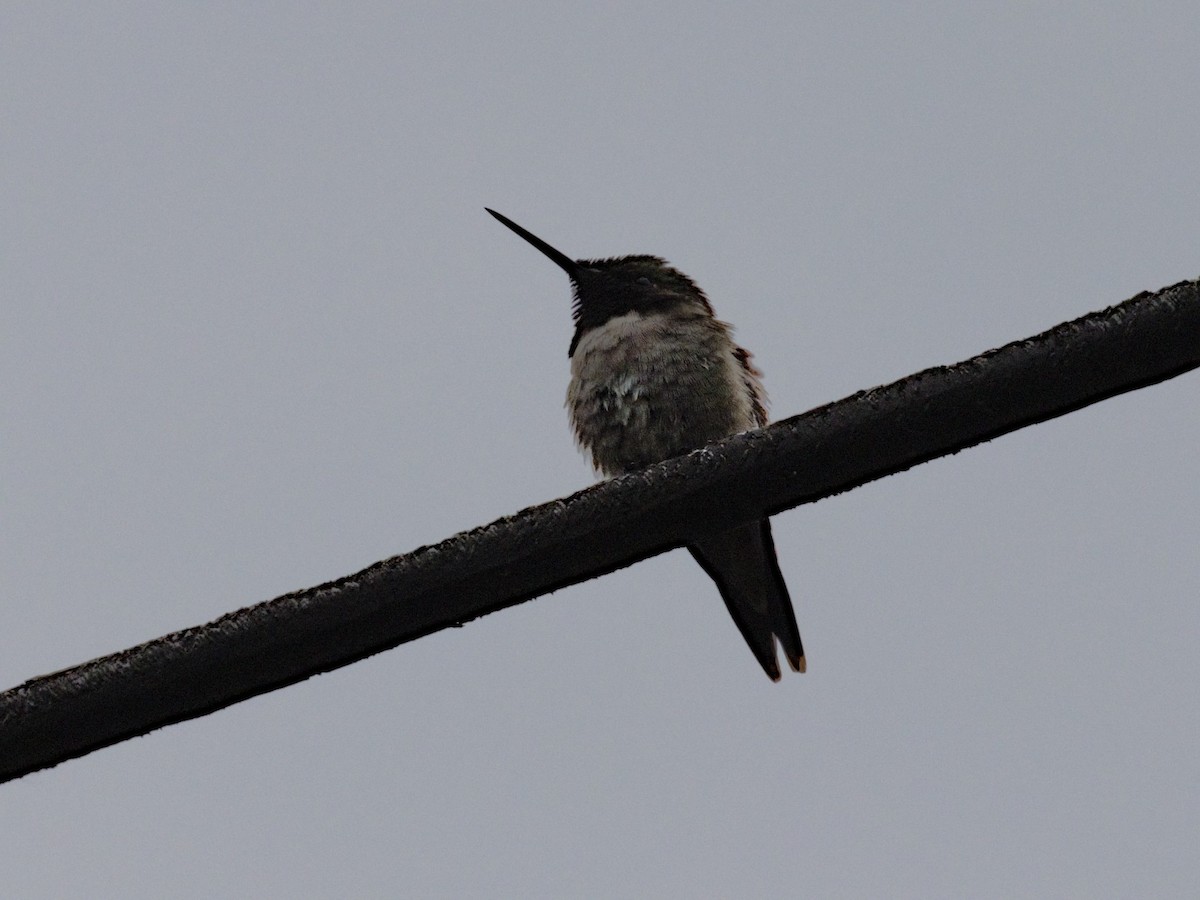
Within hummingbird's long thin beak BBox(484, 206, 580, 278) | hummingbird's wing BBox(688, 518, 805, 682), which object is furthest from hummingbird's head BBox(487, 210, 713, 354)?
hummingbird's wing BBox(688, 518, 805, 682)

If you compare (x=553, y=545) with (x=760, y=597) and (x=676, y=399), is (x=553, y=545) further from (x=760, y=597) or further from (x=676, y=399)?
(x=760, y=597)

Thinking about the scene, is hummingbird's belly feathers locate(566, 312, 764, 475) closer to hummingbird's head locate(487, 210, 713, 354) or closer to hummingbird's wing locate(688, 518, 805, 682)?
hummingbird's head locate(487, 210, 713, 354)

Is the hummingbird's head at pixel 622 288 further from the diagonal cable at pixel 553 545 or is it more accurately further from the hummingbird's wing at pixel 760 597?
the diagonal cable at pixel 553 545

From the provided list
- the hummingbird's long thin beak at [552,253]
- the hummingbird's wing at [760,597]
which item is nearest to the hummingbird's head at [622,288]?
the hummingbird's long thin beak at [552,253]

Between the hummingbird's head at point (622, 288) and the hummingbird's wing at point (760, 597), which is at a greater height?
the hummingbird's head at point (622, 288)

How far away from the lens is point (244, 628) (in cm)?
250

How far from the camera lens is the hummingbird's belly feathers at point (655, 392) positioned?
253 inches

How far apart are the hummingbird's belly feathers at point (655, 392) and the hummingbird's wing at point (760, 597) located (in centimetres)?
57

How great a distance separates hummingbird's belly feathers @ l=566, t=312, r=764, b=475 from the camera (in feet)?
21.1

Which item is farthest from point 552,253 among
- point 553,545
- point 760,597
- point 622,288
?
point 553,545

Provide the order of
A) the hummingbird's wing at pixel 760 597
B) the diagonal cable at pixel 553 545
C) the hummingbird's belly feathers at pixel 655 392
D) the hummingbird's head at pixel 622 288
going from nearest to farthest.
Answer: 1. the diagonal cable at pixel 553 545
2. the hummingbird's belly feathers at pixel 655 392
3. the hummingbird's wing at pixel 760 597
4. the hummingbird's head at pixel 622 288

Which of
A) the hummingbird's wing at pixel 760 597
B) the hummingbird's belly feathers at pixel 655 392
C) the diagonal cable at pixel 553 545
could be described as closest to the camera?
the diagonal cable at pixel 553 545

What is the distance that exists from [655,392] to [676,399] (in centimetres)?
10

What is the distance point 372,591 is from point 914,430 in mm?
951
